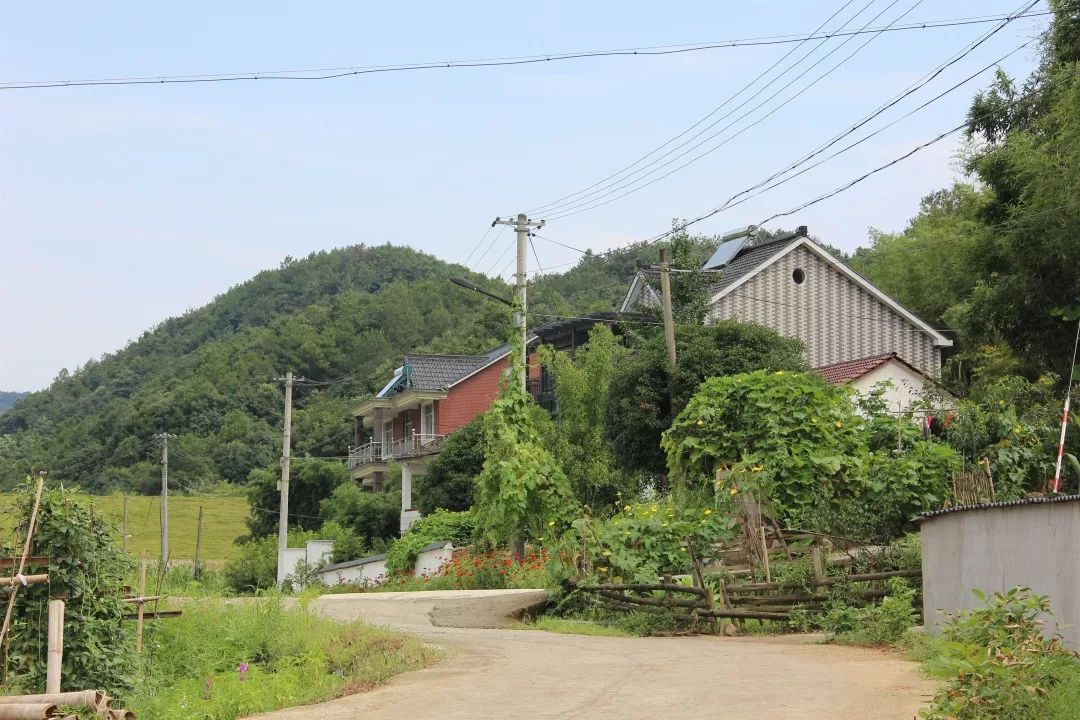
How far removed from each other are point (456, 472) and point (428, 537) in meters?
6.17

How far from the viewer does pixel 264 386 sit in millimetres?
64562

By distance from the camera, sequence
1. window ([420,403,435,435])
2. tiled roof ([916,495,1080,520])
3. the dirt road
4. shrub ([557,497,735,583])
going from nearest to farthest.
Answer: the dirt road
tiled roof ([916,495,1080,520])
shrub ([557,497,735,583])
window ([420,403,435,435])

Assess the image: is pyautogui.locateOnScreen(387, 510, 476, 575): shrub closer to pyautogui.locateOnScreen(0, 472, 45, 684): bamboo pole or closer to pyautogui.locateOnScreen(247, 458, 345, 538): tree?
pyautogui.locateOnScreen(247, 458, 345, 538): tree

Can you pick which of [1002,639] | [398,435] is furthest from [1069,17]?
[398,435]

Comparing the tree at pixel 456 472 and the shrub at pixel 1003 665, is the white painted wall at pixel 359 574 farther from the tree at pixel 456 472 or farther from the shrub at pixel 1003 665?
the shrub at pixel 1003 665

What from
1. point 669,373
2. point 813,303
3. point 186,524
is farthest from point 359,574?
point 186,524

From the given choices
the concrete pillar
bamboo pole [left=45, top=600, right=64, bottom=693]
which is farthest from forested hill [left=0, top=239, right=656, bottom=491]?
bamboo pole [left=45, top=600, right=64, bottom=693]

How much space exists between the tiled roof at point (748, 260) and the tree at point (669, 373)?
887cm

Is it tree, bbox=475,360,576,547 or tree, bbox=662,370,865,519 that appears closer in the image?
tree, bbox=662,370,865,519

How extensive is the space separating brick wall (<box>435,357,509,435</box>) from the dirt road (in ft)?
115

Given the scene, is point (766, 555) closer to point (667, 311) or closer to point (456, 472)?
point (667, 311)

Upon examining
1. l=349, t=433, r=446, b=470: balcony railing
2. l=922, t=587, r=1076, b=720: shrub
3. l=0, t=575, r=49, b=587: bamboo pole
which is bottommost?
l=922, t=587, r=1076, b=720: shrub

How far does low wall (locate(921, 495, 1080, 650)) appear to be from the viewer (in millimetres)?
10297

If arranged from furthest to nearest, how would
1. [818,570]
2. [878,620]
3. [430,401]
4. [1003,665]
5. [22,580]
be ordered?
[430,401]
[818,570]
[878,620]
[22,580]
[1003,665]
